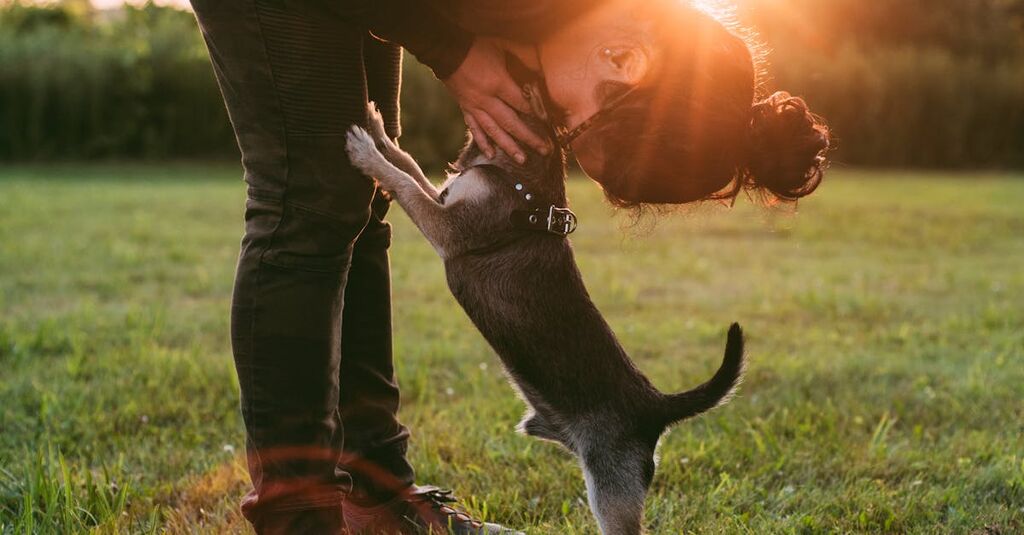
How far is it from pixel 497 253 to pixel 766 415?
76.8 inches

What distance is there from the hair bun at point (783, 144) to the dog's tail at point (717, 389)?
0.44 metres

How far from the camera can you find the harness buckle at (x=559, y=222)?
2.29m

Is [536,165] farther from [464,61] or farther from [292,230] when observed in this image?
[292,230]

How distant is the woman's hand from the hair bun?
50cm

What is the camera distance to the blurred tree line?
17.7m

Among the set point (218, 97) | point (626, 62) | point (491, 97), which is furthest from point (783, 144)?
point (218, 97)

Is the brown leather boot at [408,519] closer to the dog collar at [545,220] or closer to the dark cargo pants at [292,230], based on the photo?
the dark cargo pants at [292,230]

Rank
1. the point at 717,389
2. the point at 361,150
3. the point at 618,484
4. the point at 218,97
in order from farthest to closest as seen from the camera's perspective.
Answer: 1. the point at 218,97
2. the point at 717,389
3. the point at 618,484
4. the point at 361,150

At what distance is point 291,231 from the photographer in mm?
2102

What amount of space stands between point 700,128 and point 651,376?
244 cm

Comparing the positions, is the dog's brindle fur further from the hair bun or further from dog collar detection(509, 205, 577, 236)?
the hair bun

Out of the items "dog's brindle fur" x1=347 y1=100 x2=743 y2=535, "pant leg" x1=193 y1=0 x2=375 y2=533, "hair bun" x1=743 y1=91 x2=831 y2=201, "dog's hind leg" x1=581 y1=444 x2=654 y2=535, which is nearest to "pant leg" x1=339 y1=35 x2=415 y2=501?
"dog's brindle fur" x1=347 y1=100 x2=743 y2=535

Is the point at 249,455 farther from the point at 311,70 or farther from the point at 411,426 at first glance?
the point at 411,426

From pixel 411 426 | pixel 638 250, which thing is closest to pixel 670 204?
pixel 411 426
